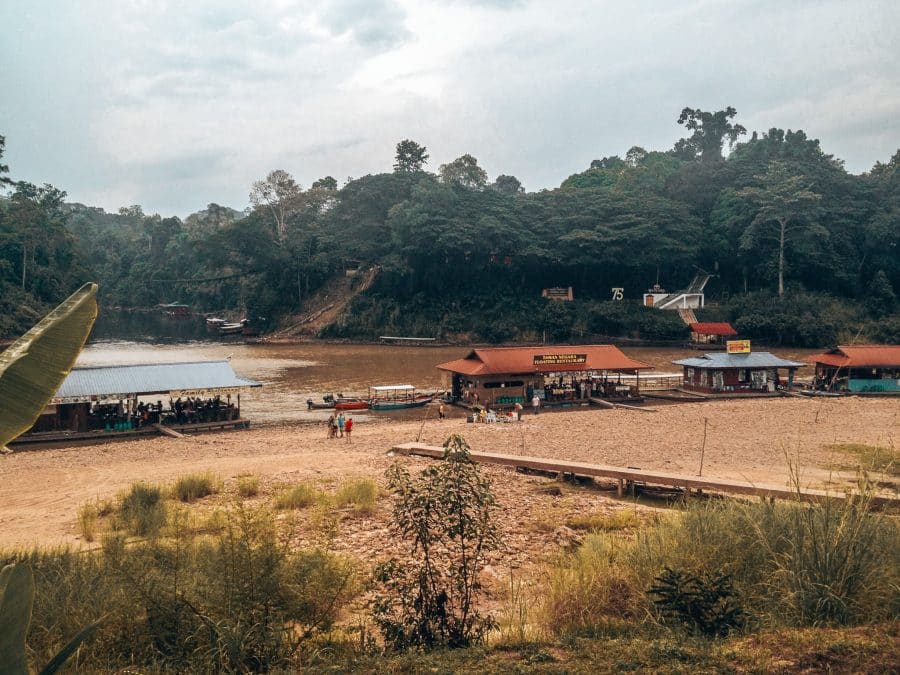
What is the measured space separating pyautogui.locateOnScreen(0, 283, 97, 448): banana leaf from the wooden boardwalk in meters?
12.4

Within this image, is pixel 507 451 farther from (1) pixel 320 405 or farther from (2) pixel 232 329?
(2) pixel 232 329

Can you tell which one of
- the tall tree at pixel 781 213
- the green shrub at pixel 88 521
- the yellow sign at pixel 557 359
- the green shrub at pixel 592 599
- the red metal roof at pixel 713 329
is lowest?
the green shrub at pixel 88 521

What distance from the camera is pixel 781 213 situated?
7144 centimetres

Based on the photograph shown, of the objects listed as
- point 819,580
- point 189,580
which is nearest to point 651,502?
point 819,580

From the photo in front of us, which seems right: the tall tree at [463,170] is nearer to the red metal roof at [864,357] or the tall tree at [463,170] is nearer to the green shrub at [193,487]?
the red metal roof at [864,357]

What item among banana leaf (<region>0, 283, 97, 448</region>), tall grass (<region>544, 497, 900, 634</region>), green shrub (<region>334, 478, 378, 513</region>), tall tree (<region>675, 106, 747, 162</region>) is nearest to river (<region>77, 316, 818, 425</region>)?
green shrub (<region>334, 478, 378, 513</region>)

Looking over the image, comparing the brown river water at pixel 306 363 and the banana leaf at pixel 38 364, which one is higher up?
the banana leaf at pixel 38 364

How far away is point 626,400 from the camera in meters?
36.8

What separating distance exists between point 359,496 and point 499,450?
836cm

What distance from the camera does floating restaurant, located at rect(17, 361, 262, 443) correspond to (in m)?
26.8

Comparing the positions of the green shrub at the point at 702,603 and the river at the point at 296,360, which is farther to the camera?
the river at the point at 296,360

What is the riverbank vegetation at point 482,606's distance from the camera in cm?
645

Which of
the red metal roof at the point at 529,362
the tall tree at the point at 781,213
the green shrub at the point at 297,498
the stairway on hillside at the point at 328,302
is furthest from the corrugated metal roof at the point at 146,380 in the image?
the tall tree at the point at 781,213

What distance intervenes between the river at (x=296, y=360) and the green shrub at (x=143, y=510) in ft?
55.5
